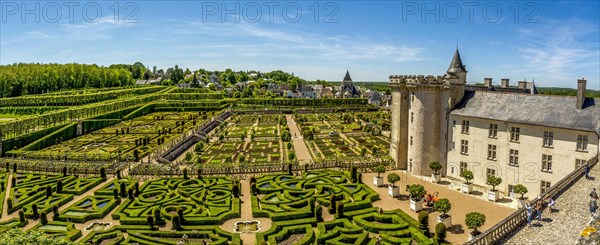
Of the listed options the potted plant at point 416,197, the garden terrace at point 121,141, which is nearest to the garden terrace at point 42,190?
the garden terrace at point 121,141

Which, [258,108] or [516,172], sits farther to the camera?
[258,108]

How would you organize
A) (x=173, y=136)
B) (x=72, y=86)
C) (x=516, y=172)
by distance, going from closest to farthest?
(x=516, y=172), (x=173, y=136), (x=72, y=86)

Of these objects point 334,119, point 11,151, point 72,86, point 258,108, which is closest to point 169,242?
point 11,151

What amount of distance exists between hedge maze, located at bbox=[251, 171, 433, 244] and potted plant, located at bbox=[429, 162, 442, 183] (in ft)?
22.9

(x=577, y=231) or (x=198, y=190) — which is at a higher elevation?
(x=577, y=231)

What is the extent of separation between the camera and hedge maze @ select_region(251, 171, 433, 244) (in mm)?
24562

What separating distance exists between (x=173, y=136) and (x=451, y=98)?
142ft

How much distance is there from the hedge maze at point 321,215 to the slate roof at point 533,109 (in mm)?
12539

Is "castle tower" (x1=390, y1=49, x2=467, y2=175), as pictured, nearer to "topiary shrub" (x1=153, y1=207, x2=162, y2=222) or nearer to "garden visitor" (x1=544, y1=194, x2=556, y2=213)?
"garden visitor" (x1=544, y1=194, x2=556, y2=213)

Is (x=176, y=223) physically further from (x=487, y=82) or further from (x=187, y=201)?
(x=487, y=82)

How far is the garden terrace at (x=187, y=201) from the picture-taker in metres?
28.1

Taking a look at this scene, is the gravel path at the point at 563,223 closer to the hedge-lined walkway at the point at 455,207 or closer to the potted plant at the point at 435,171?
the hedge-lined walkway at the point at 455,207

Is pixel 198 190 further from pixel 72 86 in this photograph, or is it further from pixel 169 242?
pixel 72 86

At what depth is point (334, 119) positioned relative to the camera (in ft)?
300
